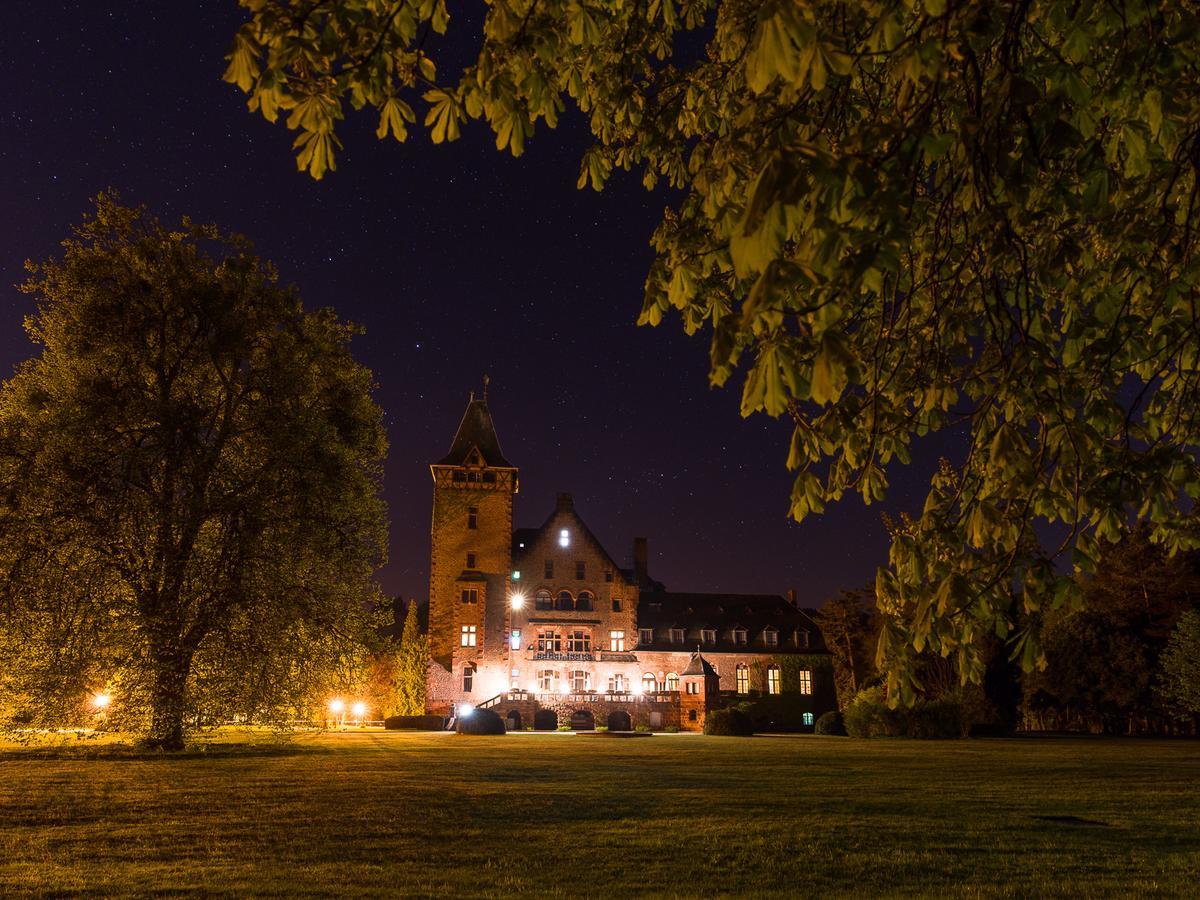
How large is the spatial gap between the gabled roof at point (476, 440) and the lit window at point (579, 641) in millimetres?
12286

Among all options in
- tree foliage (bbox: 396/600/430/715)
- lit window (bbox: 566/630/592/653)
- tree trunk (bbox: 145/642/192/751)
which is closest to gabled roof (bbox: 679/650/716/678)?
lit window (bbox: 566/630/592/653)

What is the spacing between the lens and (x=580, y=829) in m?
11.7

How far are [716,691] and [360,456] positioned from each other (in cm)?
3477

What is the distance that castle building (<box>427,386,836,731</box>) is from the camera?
5631 cm

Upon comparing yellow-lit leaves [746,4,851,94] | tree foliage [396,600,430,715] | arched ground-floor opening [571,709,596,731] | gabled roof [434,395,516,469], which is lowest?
arched ground-floor opening [571,709,596,731]

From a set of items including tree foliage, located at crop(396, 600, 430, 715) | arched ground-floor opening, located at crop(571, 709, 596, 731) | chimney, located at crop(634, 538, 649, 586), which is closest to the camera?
arched ground-floor opening, located at crop(571, 709, 596, 731)

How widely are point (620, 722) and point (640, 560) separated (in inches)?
618

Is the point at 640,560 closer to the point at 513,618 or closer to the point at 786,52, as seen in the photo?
the point at 513,618

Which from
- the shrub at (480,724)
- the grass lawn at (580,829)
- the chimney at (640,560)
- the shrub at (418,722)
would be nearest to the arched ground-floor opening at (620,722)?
the shrub at (418,722)

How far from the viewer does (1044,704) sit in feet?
212

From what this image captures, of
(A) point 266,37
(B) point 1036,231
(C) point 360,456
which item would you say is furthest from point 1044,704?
(A) point 266,37

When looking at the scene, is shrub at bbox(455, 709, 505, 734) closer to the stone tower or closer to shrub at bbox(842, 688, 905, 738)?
the stone tower

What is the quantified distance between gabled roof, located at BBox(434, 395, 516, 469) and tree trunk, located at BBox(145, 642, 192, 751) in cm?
3959

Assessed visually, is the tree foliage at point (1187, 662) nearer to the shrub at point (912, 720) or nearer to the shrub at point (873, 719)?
the shrub at point (912, 720)
